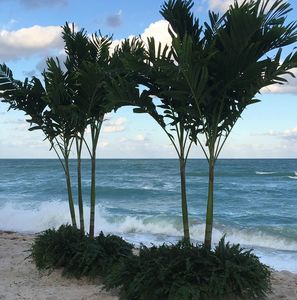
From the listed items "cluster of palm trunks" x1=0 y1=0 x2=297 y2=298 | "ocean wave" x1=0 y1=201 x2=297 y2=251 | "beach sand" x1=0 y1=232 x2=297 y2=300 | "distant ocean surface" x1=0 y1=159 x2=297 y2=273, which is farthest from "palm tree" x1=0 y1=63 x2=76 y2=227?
"ocean wave" x1=0 y1=201 x2=297 y2=251

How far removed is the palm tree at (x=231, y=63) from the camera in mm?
4910

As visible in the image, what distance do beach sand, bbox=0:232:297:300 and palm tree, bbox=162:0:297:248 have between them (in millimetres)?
1428

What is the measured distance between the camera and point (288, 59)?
4934 millimetres

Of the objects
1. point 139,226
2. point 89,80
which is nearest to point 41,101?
point 89,80

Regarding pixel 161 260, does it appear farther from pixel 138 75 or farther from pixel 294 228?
pixel 294 228

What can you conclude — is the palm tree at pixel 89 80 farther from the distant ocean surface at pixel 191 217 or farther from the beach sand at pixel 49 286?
the distant ocean surface at pixel 191 217

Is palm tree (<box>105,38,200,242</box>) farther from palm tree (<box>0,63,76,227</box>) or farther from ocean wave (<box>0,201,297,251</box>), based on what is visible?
ocean wave (<box>0,201,297,251</box>)

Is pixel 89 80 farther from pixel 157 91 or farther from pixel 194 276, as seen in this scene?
pixel 194 276

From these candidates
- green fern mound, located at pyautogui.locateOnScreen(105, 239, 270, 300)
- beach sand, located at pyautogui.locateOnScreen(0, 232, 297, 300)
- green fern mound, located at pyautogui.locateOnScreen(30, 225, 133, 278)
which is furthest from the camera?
green fern mound, located at pyautogui.locateOnScreen(30, 225, 133, 278)

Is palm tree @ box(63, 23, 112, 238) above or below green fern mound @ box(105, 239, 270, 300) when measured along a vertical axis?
above

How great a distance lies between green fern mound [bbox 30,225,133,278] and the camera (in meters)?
6.37

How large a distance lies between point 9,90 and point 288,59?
13.4ft

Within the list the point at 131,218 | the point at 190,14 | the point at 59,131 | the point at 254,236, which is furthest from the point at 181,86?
the point at 131,218

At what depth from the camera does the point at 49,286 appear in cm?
616
